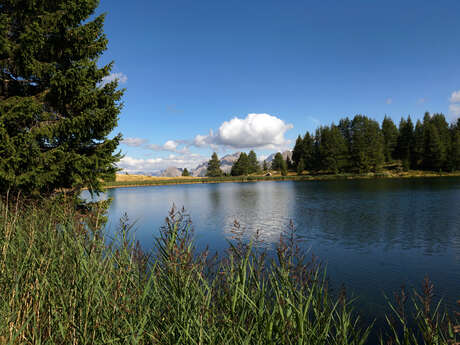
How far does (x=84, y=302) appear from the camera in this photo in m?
2.64

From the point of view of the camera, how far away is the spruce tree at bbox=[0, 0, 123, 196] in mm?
9219

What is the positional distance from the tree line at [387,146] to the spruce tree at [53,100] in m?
77.3

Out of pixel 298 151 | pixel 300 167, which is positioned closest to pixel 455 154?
pixel 300 167

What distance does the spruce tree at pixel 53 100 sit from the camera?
9219 mm

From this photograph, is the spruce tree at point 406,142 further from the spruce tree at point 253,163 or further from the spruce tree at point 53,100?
the spruce tree at point 53,100

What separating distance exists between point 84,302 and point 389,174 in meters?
81.4

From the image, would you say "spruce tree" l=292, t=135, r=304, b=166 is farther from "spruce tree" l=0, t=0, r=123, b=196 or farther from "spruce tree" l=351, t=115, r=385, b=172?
"spruce tree" l=0, t=0, r=123, b=196

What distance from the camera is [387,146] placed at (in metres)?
84.1

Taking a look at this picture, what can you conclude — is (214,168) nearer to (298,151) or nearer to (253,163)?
(253,163)

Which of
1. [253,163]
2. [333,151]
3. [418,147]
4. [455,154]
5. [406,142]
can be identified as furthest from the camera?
[253,163]

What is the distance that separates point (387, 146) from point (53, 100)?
92.2 meters

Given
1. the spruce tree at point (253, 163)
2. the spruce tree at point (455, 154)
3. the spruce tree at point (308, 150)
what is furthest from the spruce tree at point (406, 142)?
the spruce tree at point (253, 163)

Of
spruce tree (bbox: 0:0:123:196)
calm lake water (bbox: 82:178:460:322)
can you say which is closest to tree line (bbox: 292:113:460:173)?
calm lake water (bbox: 82:178:460:322)

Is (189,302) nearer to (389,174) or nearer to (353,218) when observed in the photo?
(353,218)
